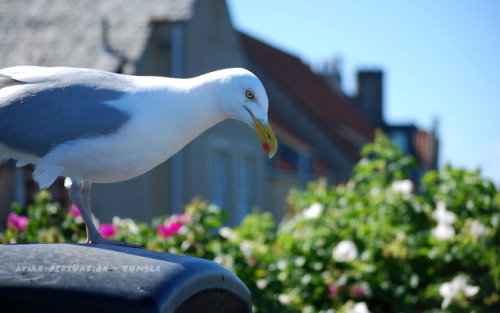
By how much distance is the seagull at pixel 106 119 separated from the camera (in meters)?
2.75

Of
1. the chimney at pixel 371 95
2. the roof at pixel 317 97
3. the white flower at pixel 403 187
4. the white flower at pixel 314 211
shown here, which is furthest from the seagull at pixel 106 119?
the chimney at pixel 371 95

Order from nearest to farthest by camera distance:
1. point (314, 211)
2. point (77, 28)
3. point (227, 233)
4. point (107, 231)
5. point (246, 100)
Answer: point (246, 100), point (107, 231), point (227, 233), point (314, 211), point (77, 28)

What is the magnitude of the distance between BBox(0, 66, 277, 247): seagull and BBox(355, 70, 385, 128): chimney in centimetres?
3776

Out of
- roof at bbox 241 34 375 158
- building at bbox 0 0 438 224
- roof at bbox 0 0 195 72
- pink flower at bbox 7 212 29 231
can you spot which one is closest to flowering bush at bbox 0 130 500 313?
pink flower at bbox 7 212 29 231

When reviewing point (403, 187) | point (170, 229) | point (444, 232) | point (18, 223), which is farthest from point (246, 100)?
point (403, 187)

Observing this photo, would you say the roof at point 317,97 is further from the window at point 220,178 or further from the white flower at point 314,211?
the white flower at point 314,211

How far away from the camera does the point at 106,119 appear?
109 inches

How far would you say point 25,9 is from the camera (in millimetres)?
17594

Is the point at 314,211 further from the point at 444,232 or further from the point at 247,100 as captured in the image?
the point at 247,100

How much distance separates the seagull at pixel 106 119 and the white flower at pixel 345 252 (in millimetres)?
3901

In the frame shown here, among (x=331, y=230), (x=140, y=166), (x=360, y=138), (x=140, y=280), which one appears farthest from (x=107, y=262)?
(x=360, y=138)

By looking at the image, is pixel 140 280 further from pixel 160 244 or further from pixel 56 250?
pixel 160 244

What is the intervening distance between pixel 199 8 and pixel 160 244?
1265 centimetres

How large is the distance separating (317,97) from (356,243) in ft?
88.6
